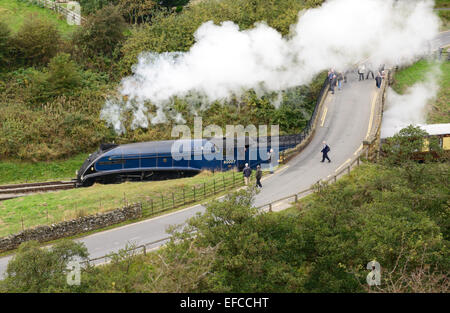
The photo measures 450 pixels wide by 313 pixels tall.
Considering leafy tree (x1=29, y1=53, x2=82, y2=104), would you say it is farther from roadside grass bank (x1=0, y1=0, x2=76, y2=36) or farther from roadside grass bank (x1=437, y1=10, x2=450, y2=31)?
roadside grass bank (x1=437, y1=10, x2=450, y2=31)

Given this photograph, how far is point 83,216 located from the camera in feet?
82.1

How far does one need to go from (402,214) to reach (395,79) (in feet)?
83.9

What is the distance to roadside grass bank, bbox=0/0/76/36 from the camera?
46.2 m

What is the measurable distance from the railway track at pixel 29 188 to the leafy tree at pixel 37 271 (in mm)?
15393

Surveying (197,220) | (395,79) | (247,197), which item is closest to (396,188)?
(247,197)

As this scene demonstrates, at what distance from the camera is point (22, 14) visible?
158 feet

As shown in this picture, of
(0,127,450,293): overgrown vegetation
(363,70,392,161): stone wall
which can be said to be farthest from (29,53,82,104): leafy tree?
(0,127,450,293): overgrown vegetation

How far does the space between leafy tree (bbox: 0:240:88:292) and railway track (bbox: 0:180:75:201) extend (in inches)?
606

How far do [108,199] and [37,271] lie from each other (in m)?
12.0

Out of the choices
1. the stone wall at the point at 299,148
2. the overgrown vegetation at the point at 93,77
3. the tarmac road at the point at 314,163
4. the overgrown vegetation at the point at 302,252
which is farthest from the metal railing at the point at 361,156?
the overgrown vegetation at the point at 93,77

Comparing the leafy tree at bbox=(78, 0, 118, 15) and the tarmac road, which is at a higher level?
the leafy tree at bbox=(78, 0, 118, 15)

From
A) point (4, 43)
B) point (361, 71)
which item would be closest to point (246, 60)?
point (361, 71)

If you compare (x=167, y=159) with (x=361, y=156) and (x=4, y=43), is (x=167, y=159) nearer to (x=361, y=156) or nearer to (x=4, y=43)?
(x=361, y=156)

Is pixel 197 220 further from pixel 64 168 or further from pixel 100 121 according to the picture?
pixel 100 121
